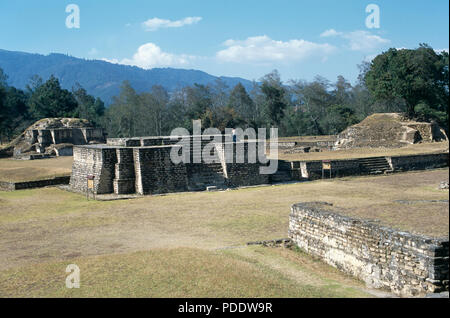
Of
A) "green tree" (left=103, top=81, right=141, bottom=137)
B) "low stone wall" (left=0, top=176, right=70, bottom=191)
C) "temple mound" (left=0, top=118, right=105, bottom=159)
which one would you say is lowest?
"low stone wall" (left=0, top=176, right=70, bottom=191)

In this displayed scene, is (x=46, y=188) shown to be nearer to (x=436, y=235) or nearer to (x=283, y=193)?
(x=283, y=193)

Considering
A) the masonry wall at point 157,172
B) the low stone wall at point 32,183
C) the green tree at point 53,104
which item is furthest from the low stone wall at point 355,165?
the green tree at point 53,104

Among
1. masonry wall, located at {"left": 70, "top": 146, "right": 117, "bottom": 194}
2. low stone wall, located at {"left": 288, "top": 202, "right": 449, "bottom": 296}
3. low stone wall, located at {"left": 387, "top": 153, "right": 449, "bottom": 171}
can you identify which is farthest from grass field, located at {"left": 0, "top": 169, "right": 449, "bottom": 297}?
low stone wall, located at {"left": 387, "top": 153, "right": 449, "bottom": 171}

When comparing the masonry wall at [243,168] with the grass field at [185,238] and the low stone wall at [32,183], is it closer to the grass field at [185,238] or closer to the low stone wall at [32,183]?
the grass field at [185,238]

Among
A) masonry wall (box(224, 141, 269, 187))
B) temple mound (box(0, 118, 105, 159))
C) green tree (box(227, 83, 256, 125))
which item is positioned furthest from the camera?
green tree (box(227, 83, 256, 125))

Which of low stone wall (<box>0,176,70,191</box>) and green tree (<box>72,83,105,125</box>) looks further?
green tree (<box>72,83,105,125</box>)

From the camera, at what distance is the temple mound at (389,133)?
Result: 26.7 meters

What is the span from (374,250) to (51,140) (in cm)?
2939

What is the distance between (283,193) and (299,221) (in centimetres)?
596

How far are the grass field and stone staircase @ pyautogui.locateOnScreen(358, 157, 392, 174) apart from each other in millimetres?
2488

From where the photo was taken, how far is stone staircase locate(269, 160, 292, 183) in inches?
682

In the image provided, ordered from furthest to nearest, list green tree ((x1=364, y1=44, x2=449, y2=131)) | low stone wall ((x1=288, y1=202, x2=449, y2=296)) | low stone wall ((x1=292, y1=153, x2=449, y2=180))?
1. green tree ((x1=364, y1=44, x2=449, y2=131))
2. low stone wall ((x1=292, y1=153, x2=449, y2=180))
3. low stone wall ((x1=288, y1=202, x2=449, y2=296))

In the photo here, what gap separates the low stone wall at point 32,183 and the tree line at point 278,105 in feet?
67.6

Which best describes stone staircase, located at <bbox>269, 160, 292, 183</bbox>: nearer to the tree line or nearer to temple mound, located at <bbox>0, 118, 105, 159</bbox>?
the tree line
